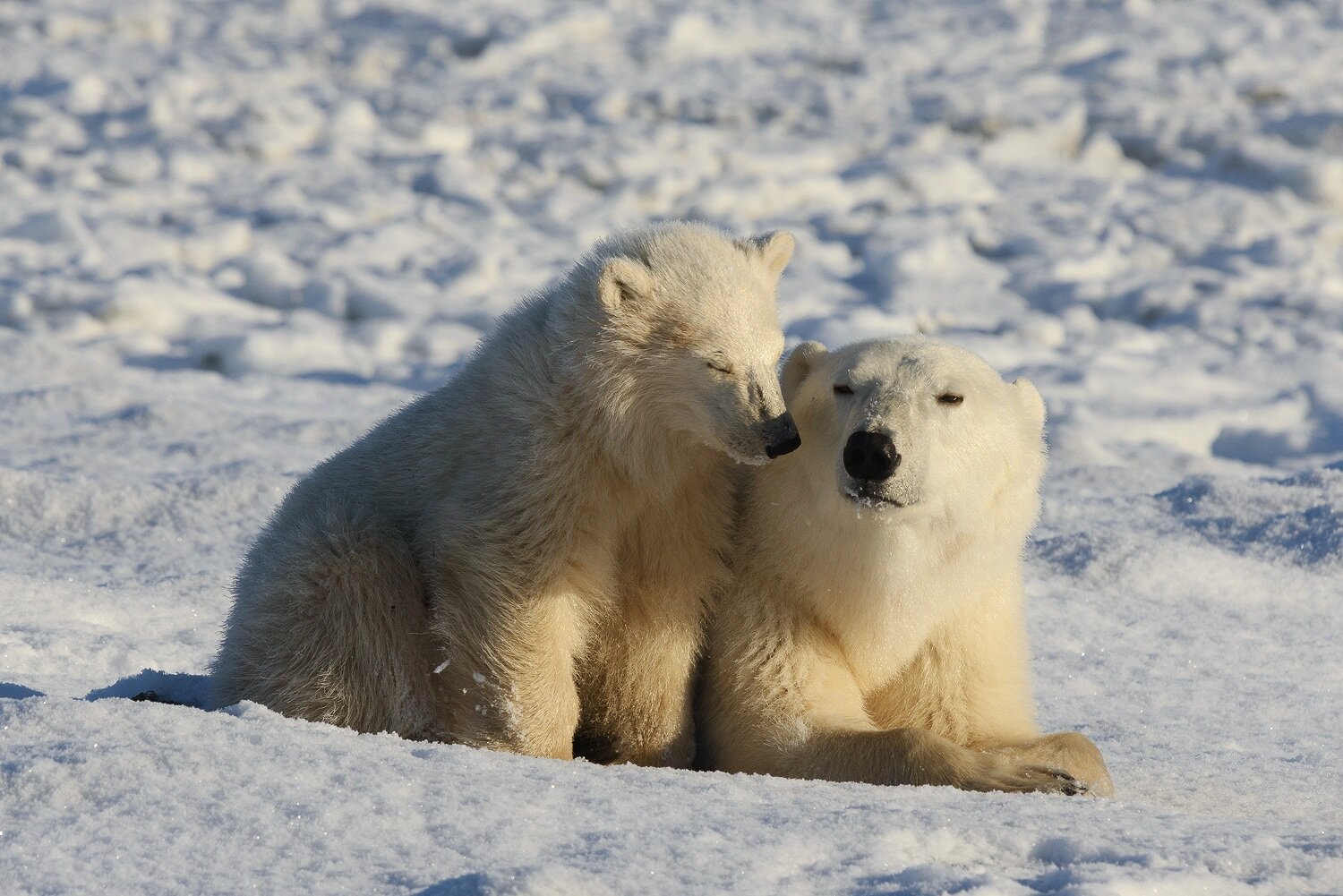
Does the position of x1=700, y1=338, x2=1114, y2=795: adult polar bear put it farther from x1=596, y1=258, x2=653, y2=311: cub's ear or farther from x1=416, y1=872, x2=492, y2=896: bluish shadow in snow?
x1=416, y1=872, x2=492, y2=896: bluish shadow in snow

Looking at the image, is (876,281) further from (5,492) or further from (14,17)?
(14,17)

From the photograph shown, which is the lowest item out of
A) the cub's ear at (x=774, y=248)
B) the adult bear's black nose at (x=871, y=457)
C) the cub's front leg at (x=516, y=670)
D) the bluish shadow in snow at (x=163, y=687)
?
the bluish shadow in snow at (x=163, y=687)

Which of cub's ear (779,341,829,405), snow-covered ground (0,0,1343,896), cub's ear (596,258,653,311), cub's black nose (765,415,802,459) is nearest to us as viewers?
snow-covered ground (0,0,1343,896)

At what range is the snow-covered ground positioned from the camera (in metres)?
2.38

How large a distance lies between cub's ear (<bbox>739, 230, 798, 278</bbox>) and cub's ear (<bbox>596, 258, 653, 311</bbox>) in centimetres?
38

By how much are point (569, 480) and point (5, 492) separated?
282 cm

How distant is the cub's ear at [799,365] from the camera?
3623mm

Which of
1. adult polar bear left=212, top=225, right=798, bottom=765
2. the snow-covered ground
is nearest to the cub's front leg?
adult polar bear left=212, top=225, right=798, bottom=765

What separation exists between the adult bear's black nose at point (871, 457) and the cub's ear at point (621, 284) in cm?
74

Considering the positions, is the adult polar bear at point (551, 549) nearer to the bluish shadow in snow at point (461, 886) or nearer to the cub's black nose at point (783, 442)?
the cub's black nose at point (783, 442)

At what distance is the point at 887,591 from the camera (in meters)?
3.33

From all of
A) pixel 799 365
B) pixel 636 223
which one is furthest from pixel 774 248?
pixel 636 223

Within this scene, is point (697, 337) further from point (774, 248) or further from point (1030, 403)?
point (1030, 403)

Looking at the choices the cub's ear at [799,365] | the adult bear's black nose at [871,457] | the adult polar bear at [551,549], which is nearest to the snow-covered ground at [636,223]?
the adult polar bear at [551,549]
